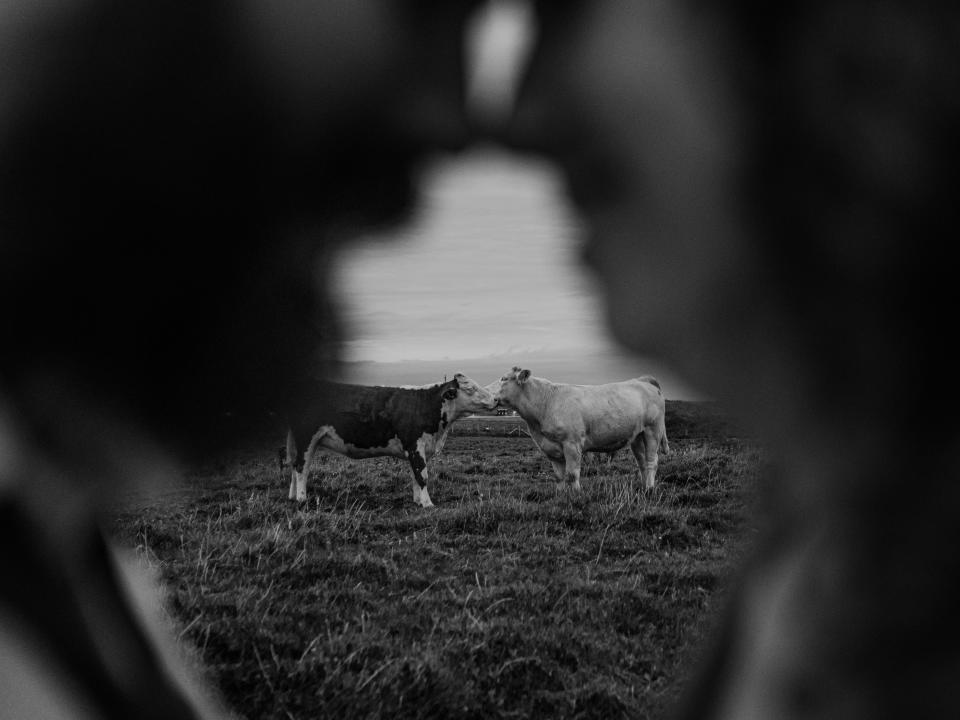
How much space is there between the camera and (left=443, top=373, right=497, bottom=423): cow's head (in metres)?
5.91

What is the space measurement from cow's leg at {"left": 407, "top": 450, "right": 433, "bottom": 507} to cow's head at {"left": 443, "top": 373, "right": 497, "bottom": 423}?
2.23 feet

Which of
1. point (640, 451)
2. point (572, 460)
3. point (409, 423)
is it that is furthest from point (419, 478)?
point (640, 451)

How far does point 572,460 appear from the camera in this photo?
18.9 feet

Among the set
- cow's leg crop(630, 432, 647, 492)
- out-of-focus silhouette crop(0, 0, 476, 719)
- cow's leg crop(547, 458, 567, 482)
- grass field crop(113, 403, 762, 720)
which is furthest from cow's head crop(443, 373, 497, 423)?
out-of-focus silhouette crop(0, 0, 476, 719)

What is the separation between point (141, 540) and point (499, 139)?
196 cm

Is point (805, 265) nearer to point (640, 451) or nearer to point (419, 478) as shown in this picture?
point (419, 478)

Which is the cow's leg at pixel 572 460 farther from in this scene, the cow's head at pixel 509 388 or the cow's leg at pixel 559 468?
the cow's head at pixel 509 388

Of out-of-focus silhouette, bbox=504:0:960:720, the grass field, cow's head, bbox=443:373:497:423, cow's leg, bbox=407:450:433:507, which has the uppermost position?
out-of-focus silhouette, bbox=504:0:960:720

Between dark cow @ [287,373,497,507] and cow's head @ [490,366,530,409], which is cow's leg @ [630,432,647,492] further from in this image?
dark cow @ [287,373,497,507]

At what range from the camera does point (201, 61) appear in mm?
142

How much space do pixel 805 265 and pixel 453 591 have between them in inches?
71.4

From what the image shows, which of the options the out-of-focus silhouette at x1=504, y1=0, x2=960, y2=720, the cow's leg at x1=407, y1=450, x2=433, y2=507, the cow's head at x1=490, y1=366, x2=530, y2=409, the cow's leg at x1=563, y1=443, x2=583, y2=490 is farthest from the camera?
the cow's head at x1=490, y1=366, x2=530, y2=409

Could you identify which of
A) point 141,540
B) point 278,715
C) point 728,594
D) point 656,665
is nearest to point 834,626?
point 728,594

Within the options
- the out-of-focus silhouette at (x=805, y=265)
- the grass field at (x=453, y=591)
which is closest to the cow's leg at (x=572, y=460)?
the grass field at (x=453, y=591)
